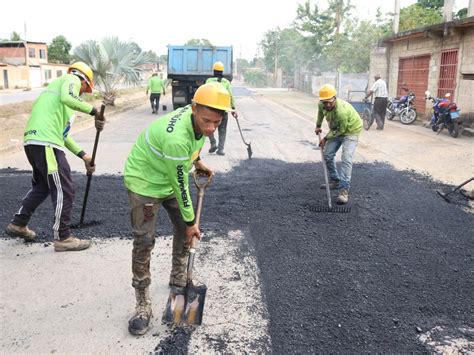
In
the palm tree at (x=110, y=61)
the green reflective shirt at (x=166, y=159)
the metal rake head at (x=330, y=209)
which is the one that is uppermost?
the palm tree at (x=110, y=61)

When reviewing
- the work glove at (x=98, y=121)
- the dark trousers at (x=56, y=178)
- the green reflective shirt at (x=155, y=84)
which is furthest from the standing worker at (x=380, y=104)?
the dark trousers at (x=56, y=178)

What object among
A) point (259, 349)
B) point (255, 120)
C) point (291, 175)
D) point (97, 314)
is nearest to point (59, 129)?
point (97, 314)

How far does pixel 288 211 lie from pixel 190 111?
2911 millimetres

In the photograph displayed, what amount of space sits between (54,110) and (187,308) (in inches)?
89.9

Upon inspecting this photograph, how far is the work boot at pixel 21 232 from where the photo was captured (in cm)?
446

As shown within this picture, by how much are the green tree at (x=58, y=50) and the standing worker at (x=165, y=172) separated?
59.6 m

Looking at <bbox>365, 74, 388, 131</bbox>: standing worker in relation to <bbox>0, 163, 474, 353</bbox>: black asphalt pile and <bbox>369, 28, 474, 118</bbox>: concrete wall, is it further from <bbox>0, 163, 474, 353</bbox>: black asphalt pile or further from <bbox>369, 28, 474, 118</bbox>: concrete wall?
<bbox>0, 163, 474, 353</bbox>: black asphalt pile

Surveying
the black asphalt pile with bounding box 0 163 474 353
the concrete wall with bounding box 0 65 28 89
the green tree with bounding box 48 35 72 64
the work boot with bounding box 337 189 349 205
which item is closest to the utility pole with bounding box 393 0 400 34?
the black asphalt pile with bounding box 0 163 474 353

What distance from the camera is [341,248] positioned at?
4391mm

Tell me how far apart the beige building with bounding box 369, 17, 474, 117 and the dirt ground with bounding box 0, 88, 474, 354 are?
708 cm

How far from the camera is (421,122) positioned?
14906 millimetres

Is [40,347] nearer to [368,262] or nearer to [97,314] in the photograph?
[97,314]

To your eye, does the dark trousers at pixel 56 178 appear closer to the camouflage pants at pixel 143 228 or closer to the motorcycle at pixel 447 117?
the camouflage pants at pixel 143 228

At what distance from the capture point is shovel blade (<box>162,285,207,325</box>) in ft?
9.94
